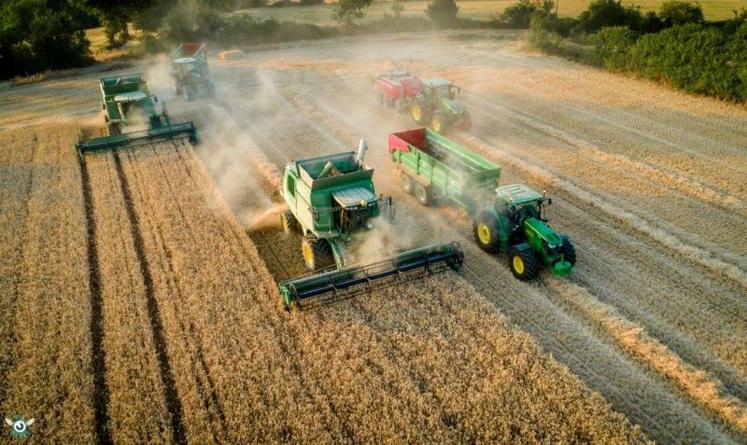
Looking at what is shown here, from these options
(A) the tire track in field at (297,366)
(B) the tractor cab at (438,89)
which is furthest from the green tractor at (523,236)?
(B) the tractor cab at (438,89)

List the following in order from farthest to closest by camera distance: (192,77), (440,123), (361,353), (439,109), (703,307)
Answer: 1. (192,77)
2. (439,109)
3. (440,123)
4. (703,307)
5. (361,353)

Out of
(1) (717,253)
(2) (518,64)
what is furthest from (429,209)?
(2) (518,64)

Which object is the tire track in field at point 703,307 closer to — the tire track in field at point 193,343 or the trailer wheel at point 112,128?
the tire track in field at point 193,343

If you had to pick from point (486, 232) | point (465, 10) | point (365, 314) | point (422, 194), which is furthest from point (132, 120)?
point (465, 10)

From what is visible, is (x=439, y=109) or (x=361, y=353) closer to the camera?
(x=361, y=353)

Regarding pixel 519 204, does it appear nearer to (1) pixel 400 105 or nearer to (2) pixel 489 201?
(2) pixel 489 201

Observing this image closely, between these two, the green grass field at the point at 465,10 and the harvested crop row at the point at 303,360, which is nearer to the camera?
the harvested crop row at the point at 303,360

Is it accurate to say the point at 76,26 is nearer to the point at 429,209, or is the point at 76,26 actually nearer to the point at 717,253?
the point at 429,209

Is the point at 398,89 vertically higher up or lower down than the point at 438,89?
lower down
